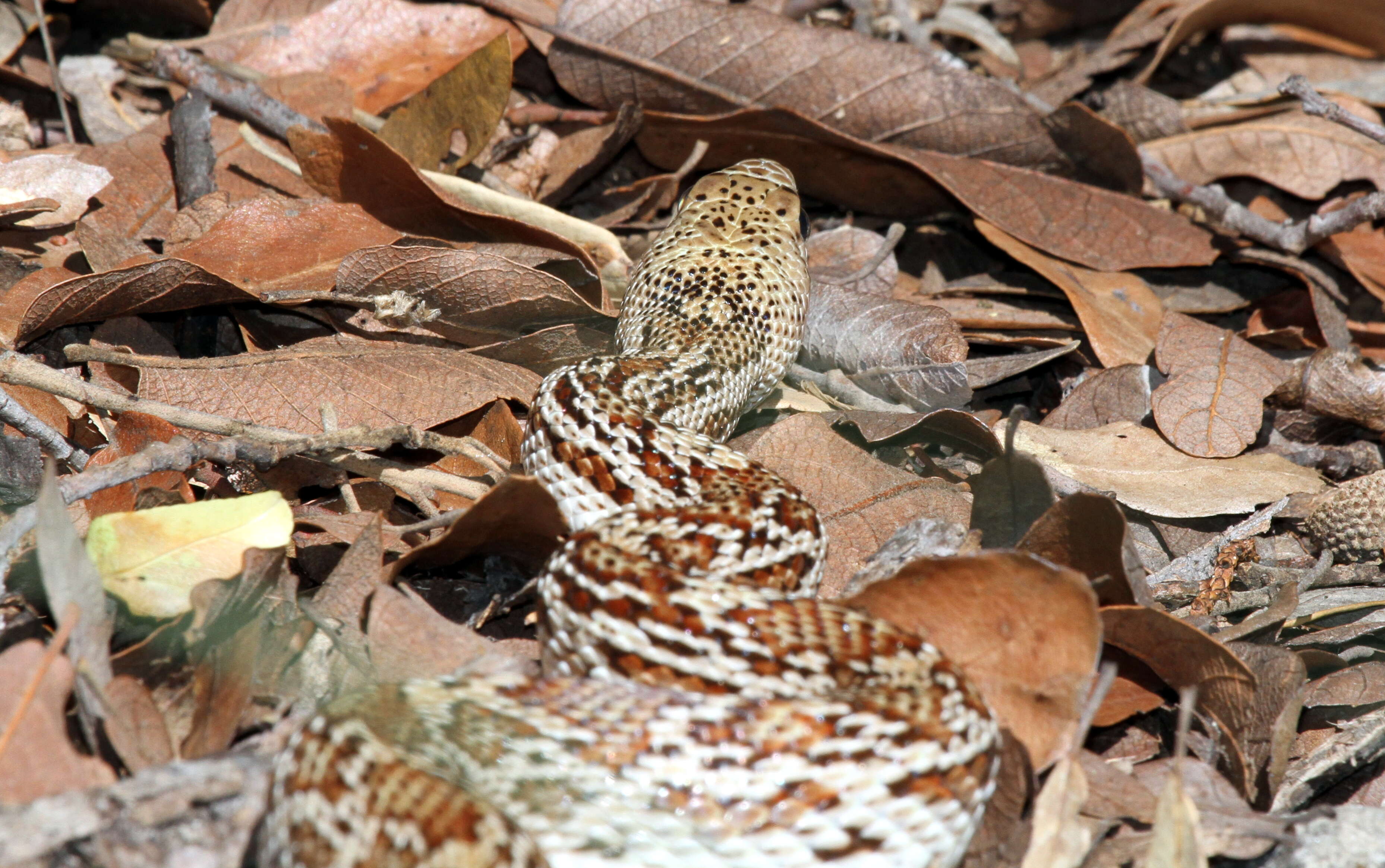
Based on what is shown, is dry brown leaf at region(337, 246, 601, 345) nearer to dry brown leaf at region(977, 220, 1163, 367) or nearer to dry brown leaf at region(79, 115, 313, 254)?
dry brown leaf at region(79, 115, 313, 254)

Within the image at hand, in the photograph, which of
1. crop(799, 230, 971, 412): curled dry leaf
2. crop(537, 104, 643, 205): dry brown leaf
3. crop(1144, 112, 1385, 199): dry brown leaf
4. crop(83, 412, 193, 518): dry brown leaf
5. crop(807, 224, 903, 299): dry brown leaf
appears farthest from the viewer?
crop(1144, 112, 1385, 199): dry brown leaf

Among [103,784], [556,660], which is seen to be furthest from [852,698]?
[103,784]

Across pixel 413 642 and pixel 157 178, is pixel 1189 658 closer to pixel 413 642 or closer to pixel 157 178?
pixel 413 642

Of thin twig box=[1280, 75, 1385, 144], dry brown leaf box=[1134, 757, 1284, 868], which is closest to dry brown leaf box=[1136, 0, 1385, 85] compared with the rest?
thin twig box=[1280, 75, 1385, 144]

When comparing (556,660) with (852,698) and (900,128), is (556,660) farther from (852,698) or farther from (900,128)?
(900,128)

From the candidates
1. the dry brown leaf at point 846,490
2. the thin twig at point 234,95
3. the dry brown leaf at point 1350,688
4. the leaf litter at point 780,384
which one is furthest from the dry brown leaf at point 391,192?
the dry brown leaf at point 1350,688

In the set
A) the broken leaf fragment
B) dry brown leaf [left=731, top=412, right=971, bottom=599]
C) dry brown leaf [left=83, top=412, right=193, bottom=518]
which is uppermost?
the broken leaf fragment

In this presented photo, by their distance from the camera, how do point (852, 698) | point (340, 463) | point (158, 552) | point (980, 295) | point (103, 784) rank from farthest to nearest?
1. point (980, 295)
2. point (340, 463)
3. point (158, 552)
4. point (852, 698)
5. point (103, 784)
